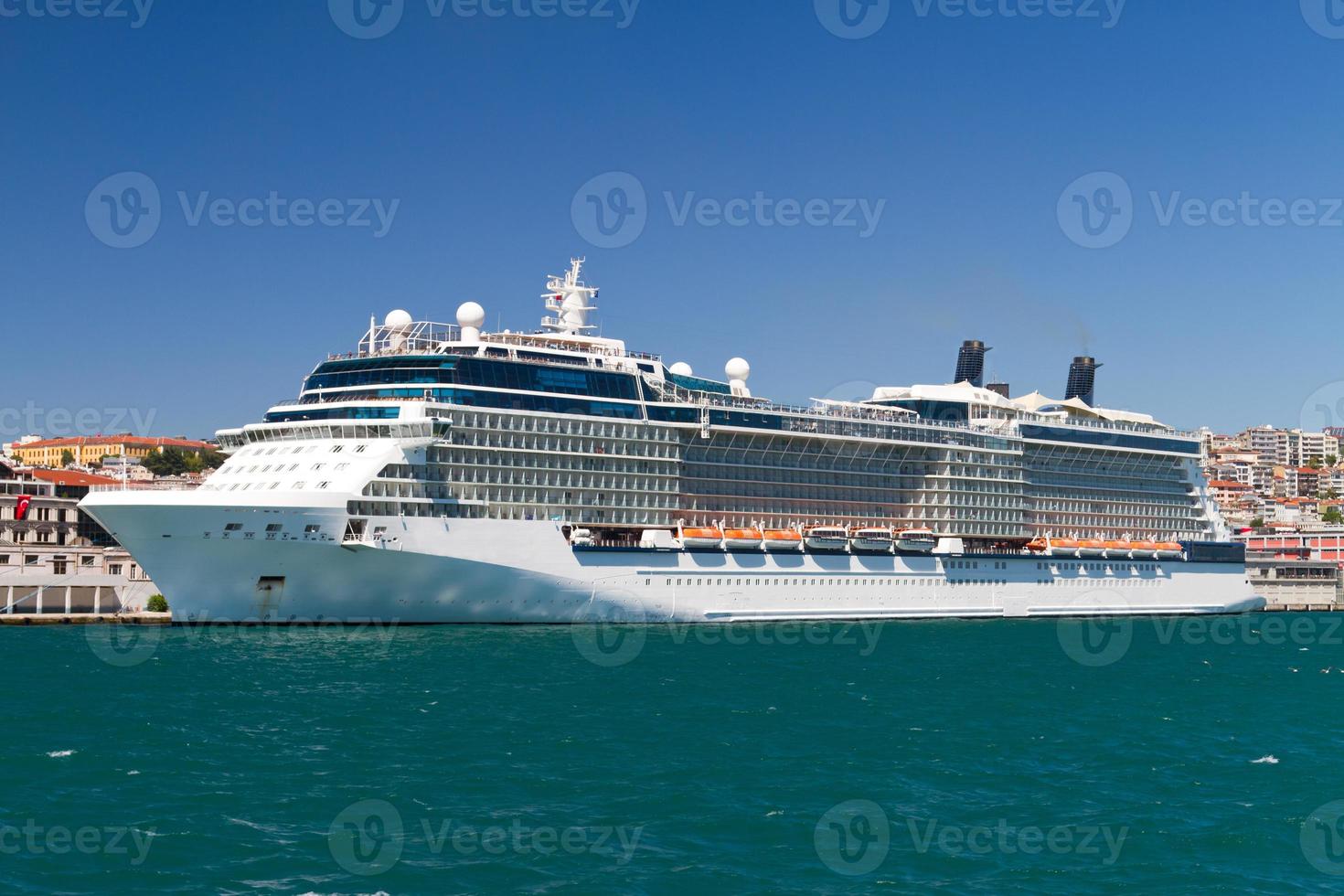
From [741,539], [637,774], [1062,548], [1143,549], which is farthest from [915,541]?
[637,774]

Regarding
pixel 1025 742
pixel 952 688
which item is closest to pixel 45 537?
pixel 952 688

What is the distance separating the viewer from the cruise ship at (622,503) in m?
50.9

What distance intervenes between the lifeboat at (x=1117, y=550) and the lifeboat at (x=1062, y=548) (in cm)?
306

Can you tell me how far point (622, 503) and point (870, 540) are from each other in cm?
1442

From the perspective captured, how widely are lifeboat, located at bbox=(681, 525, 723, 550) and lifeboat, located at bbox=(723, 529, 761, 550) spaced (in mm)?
381

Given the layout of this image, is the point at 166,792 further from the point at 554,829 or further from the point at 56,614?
the point at 56,614

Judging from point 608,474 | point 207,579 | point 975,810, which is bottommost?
point 975,810

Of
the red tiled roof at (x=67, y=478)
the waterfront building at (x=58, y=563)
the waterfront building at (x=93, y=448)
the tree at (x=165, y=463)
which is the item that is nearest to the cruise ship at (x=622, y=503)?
the waterfront building at (x=58, y=563)

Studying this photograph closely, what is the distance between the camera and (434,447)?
5538cm

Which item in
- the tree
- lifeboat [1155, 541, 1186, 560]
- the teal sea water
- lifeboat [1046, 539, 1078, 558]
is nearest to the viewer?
the teal sea water

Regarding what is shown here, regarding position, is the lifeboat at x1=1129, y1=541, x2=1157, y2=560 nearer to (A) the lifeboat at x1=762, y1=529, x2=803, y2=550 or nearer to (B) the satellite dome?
(A) the lifeboat at x1=762, y1=529, x2=803, y2=550

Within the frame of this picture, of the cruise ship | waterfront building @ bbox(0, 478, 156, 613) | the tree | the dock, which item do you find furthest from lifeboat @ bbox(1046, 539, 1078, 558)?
the tree

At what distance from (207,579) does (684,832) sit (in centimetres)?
3204

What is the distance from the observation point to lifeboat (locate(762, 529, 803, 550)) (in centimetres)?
6422
